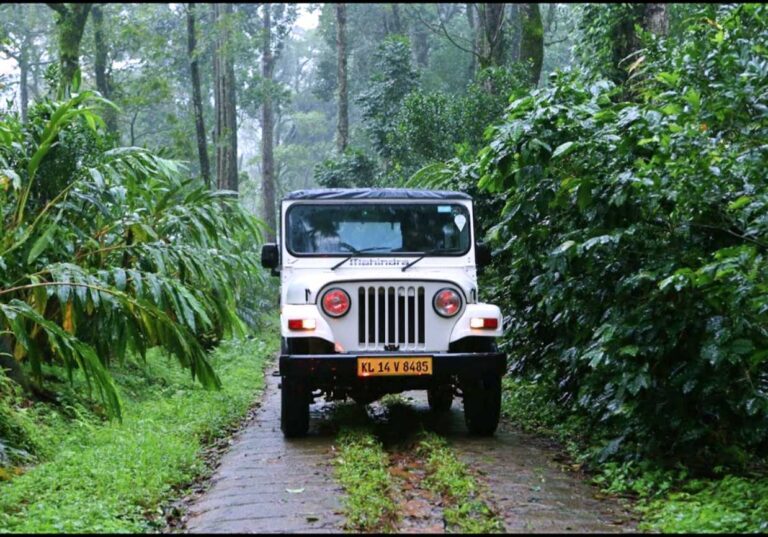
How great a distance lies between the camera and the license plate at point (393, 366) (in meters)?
8.24

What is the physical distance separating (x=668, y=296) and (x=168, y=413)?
565 centimetres

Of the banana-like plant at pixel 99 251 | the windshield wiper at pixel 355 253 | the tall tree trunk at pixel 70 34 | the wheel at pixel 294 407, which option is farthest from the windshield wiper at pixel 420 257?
the tall tree trunk at pixel 70 34

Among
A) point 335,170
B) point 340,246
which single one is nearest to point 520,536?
point 340,246

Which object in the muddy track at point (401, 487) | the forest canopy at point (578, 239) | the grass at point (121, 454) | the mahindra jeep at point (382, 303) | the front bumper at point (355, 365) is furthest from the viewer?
the mahindra jeep at point (382, 303)

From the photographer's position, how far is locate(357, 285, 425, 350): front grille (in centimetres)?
865

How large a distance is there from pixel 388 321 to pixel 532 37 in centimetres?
1256

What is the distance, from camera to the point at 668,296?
7.24m

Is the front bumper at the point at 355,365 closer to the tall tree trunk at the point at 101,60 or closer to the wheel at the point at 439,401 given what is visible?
the wheel at the point at 439,401

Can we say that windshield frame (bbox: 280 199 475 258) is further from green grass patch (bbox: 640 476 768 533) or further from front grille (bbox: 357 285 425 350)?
green grass patch (bbox: 640 476 768 533)

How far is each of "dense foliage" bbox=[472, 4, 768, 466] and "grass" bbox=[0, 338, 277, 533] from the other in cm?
338

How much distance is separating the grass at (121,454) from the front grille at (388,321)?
1837mm

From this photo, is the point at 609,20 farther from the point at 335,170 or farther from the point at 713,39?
the point at 335,170

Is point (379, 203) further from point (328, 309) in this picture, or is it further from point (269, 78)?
point (269, 78)

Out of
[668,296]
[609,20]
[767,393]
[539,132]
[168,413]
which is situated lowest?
[168,413]
